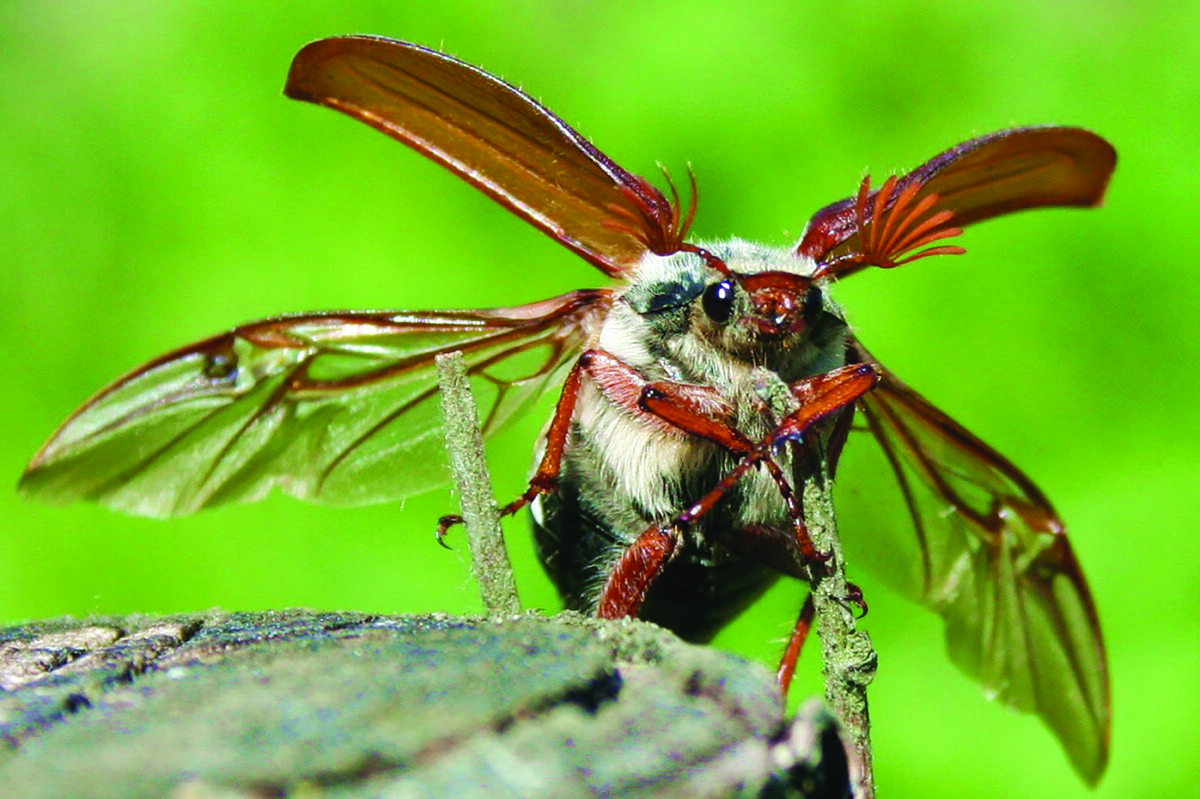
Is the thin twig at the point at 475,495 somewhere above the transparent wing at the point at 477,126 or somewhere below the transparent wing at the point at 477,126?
below

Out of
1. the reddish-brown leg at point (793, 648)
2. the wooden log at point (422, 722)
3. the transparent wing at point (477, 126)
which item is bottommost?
the reddish-brown leg at point (793, 648)

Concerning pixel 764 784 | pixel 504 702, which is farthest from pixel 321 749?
pixel 764 784

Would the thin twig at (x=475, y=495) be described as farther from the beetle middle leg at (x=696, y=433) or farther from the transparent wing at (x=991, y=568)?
the transparent wing at (x=991, y=568)

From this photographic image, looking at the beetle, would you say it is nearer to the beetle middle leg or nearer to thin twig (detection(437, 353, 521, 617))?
the beetle middle leg

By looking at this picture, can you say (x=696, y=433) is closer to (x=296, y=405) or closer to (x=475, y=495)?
(x=475, y=495)

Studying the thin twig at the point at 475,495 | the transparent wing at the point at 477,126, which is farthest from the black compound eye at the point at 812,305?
the thin twig at the point at 475,495

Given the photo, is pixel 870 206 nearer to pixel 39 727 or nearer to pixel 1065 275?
pixel 39 727

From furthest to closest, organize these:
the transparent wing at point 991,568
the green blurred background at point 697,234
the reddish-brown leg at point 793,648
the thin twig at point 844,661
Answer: the green blurred background at point 697,234 → the transparent wing at point 991,568 → the reddish-brown leg at point 793,648 → the thin twig at point 844,661
